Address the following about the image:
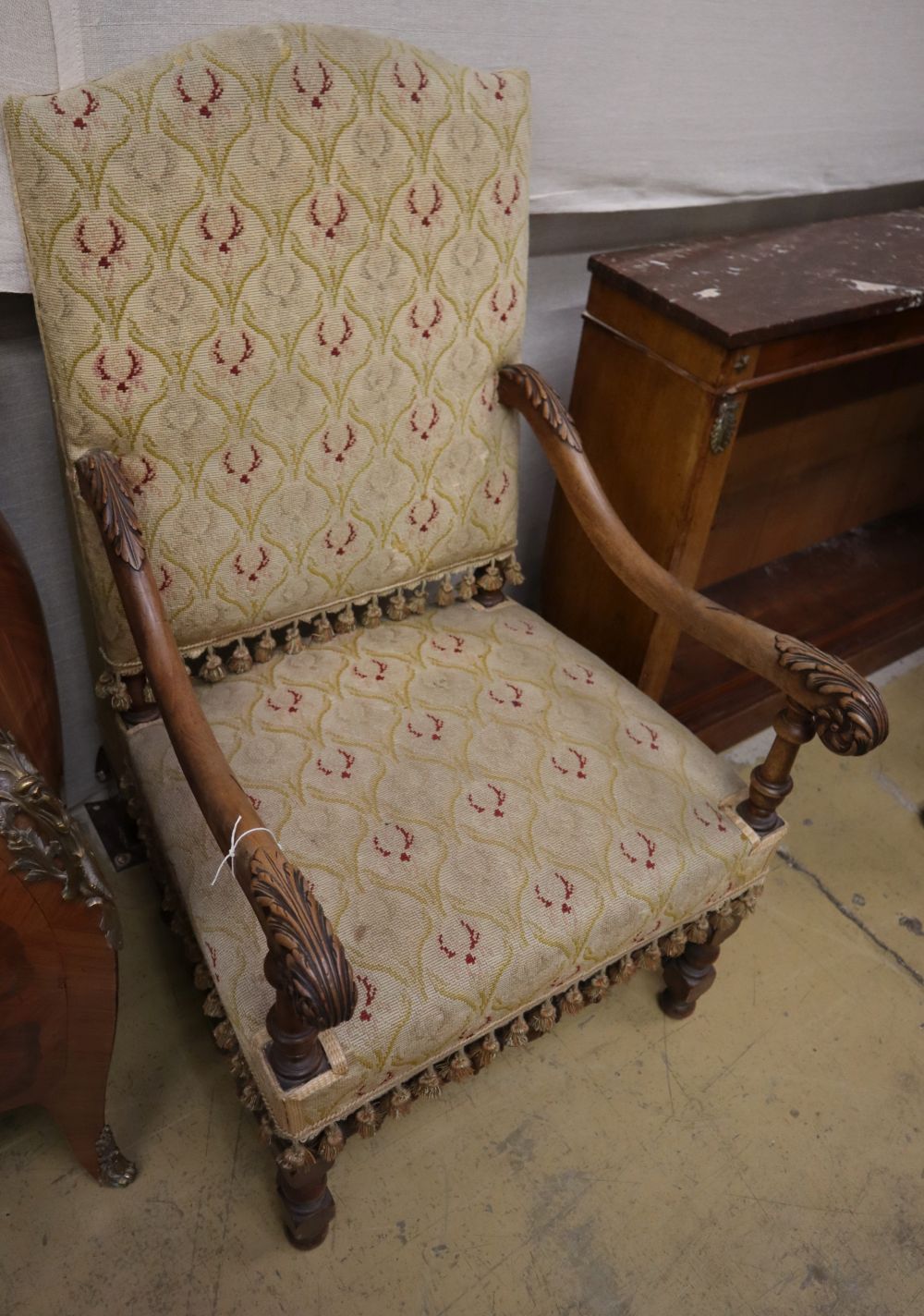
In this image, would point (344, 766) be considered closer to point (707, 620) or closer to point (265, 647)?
point (265, 647)

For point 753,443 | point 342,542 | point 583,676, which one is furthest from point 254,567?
point 753,443

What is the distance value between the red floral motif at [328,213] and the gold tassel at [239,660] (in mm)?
495

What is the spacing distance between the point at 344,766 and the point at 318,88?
730 millimetres

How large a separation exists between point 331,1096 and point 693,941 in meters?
0.57

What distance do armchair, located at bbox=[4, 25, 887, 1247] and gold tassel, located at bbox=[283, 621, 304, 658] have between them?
0.04 ft

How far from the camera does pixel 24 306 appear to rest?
116 centimetres

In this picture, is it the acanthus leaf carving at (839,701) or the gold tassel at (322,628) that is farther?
the gold tassel at (322,628)

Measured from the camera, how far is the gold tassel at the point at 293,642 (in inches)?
49.8

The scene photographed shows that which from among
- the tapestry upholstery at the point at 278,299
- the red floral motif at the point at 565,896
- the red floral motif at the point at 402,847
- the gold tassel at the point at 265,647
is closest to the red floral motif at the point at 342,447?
the tapestry upholstery at the point at 278,299

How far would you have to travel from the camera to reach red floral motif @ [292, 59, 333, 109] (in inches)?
39.0

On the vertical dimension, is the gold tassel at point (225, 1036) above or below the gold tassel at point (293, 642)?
below

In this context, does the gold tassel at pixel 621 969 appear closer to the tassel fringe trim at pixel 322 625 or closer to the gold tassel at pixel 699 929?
the gold tassel at pixel 699 929

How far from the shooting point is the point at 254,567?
117 cm

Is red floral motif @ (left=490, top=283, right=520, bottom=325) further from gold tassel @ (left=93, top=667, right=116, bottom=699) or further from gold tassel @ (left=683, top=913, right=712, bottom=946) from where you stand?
gold tassel @ (left=683, top=913, right=712, bottom=946)
